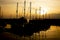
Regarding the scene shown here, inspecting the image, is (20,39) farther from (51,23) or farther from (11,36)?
(51,23)

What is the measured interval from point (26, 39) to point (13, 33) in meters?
1.08

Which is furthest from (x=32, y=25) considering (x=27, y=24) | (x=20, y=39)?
(x=20, y=39)

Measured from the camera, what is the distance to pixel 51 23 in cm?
1031

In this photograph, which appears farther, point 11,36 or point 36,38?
point 11,36

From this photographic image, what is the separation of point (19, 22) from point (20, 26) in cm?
24

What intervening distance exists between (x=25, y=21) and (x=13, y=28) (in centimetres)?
90

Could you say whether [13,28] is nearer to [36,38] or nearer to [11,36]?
[11,36]

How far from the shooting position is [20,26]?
411 inches

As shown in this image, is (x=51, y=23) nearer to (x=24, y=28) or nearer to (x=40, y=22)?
(x=40, y=22)

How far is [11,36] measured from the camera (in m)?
10.7

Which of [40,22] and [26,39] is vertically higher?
[40,22]

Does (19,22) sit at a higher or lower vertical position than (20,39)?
higher

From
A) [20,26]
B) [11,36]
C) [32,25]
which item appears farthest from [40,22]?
[11,36]

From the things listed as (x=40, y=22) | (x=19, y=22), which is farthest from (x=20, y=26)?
(x=40, y=22)
